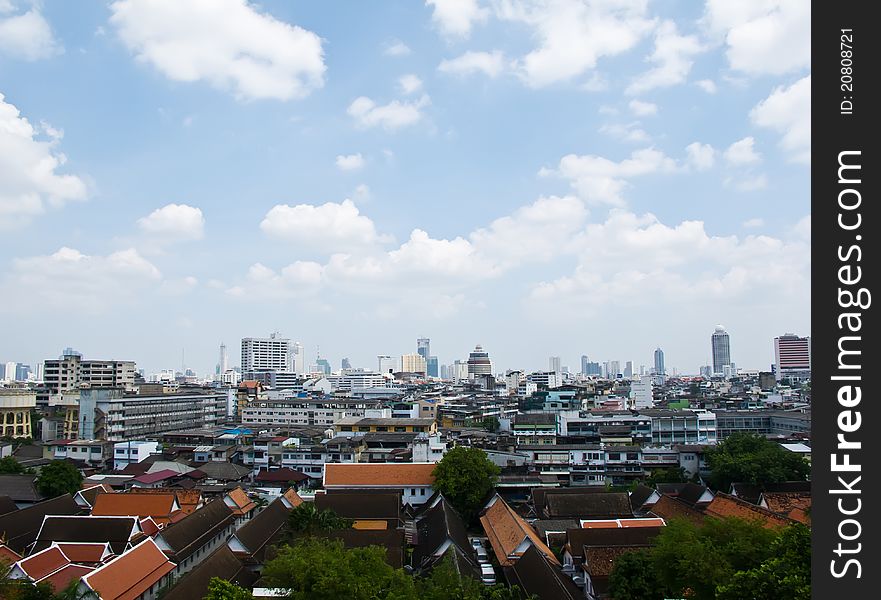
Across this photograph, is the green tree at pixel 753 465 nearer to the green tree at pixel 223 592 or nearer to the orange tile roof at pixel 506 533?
the orange tile roof at pixel 506 533

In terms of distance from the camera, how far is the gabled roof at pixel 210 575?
1905cm

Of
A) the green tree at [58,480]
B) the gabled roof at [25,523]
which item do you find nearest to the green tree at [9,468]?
the green tree at [58,480]

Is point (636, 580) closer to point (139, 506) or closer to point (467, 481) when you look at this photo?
point (467, 481)

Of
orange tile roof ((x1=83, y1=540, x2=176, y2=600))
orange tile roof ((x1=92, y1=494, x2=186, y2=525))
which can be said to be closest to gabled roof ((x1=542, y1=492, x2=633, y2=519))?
orange tile roof ((x1=83, y1=540, x2=176, y2=600))

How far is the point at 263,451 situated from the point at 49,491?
14.2 meters

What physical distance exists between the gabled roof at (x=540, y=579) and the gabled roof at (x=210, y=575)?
Result: 9056 mm

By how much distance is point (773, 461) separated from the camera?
33.3m

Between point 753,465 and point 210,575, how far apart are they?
26.1m

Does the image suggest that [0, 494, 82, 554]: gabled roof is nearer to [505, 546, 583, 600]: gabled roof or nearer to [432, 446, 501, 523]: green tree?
[432, 446, 501, 523]: green tree

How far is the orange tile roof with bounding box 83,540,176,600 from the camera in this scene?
64.6ft

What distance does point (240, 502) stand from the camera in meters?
33.5

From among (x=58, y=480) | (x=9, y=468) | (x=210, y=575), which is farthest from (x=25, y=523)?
(x=9, y=468)
